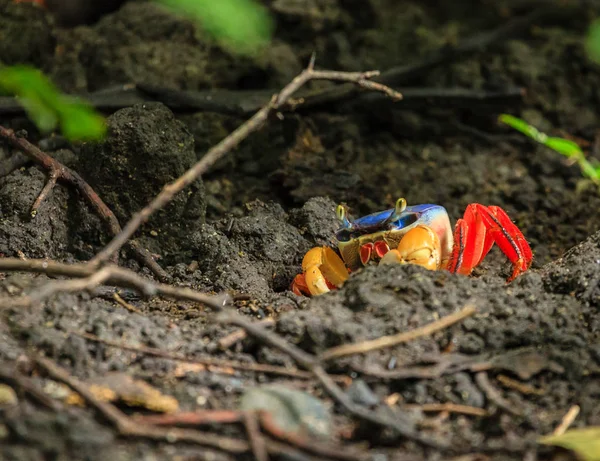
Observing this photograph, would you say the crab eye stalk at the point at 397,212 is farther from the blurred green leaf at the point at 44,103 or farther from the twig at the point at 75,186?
the blurred green leaf at the point at 44,103

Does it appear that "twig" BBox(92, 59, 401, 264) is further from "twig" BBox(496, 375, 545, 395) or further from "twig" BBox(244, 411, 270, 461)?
"twig" BBox(496, 375, 545, 395)

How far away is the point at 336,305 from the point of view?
272cm

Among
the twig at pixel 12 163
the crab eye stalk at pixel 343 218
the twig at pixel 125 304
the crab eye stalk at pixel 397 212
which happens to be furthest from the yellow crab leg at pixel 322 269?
the twig at pixel 12 163

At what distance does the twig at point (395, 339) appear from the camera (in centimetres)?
227

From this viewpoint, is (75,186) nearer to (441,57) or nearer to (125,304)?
(125,304)

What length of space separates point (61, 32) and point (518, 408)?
452 centimetres

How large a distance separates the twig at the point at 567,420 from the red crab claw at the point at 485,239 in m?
1.32

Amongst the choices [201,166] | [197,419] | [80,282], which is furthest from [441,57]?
[197,419]

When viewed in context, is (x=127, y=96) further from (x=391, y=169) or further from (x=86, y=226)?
(x=391, y=169)

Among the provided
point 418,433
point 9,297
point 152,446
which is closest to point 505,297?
point 418,433

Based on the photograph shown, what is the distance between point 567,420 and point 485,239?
1626 millimetres

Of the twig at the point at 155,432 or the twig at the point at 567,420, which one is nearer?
the twig at the point at 155,432

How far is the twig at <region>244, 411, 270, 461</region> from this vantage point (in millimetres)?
1925

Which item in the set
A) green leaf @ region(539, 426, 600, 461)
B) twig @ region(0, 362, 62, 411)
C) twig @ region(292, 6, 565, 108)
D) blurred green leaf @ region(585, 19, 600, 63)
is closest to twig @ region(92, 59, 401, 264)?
twig @ region(0, 362, 62, 411)
